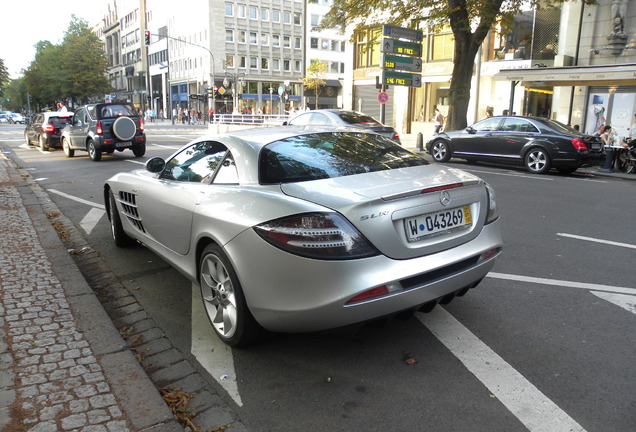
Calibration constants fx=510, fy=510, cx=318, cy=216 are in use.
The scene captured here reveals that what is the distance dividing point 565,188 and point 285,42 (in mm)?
70654

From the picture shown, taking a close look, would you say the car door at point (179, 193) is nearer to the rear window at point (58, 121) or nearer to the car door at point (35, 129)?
the rear window at point (58, 121)

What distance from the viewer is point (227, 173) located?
362cm

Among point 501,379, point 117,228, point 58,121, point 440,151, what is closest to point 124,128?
point 58,121

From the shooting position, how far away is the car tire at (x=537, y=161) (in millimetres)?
13188

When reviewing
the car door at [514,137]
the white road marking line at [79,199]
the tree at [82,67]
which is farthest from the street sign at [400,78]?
the tree at [82,67]

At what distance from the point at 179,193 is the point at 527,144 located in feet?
38.7

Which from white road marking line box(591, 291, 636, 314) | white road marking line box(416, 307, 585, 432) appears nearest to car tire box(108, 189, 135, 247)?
white road marking line box(416, 307, 585, 432)

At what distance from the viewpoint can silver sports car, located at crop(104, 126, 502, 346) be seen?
280 centimetres

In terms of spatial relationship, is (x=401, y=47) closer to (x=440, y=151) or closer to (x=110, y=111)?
(x=440, y=151)

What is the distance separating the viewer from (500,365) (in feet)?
10.2

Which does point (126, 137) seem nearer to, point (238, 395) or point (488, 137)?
point (488, 137)

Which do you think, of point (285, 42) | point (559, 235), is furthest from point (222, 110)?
point (559, 235)

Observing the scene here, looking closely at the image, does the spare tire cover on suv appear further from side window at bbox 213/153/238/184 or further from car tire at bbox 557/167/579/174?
side window at bbox 213/153/238/184

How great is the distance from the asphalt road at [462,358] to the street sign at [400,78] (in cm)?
1554
